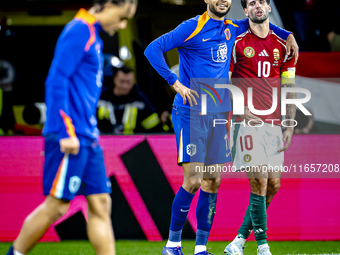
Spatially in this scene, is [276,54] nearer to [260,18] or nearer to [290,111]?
[260,18]

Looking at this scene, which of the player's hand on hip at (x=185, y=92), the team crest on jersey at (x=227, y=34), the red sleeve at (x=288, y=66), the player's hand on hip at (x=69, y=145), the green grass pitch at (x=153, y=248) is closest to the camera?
the player's hand on hip at (x=69, y=145)

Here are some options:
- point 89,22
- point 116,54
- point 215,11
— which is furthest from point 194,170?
point 116,54

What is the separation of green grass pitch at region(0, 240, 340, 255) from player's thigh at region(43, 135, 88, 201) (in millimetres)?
1496

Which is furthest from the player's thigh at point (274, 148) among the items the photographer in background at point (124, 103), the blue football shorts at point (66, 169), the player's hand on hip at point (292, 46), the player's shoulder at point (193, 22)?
the blue football shorts at point (66, 169)

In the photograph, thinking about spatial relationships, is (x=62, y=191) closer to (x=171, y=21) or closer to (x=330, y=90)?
(x=171, y=21)

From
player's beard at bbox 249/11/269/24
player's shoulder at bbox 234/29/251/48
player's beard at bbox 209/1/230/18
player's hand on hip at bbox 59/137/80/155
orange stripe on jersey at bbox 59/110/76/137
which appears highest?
player's beard at bbox 209/1/230/18

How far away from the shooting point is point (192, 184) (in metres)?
3.07

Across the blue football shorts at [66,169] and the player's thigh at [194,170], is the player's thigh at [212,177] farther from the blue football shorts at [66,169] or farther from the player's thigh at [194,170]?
the blue football shorts at [66,169]

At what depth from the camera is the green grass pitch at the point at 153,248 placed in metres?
3.42

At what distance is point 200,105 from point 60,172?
1.34m

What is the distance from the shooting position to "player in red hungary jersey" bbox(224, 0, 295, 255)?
10.4ft

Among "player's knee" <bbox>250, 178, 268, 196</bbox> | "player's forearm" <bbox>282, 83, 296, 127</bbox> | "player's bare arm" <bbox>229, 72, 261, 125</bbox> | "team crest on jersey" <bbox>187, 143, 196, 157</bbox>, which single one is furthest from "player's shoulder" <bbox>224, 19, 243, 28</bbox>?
"player's knee" <bbox>250, 178, 268, 196</bbox>

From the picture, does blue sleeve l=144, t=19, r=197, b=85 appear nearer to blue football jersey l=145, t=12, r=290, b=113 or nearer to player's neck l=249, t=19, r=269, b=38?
blue football jersey l=145, t=12, r=290, b=113

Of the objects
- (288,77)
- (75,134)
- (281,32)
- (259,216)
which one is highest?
(281,32)
